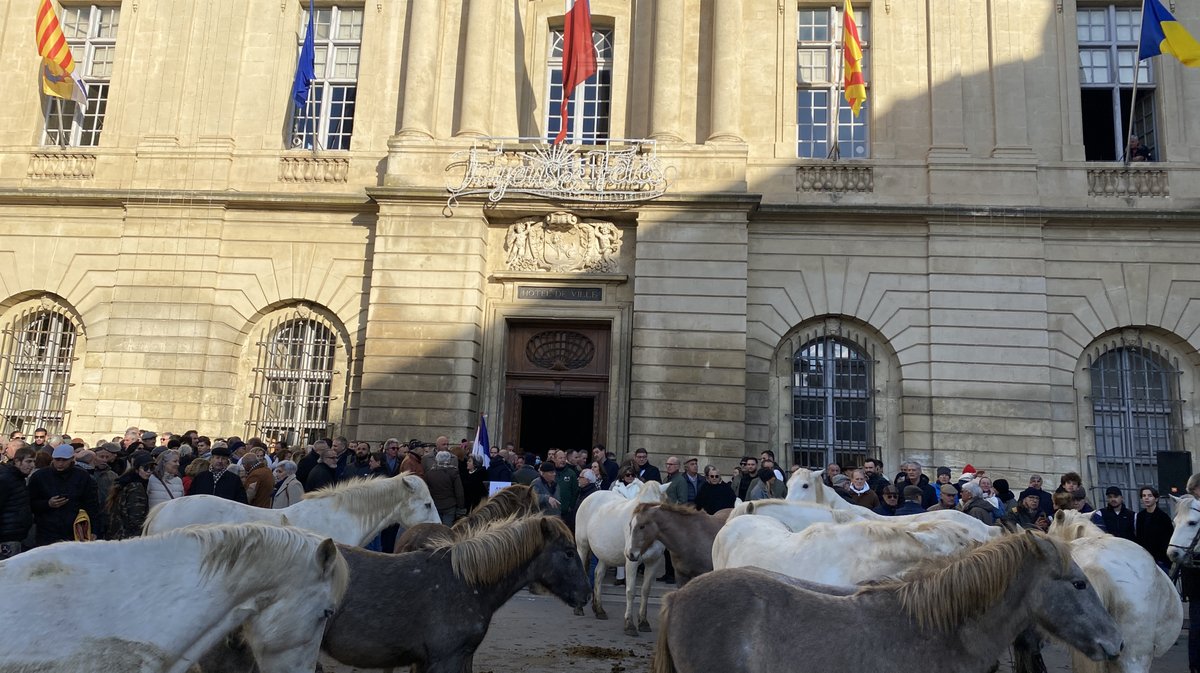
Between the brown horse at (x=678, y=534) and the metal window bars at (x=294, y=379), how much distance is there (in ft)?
37.0

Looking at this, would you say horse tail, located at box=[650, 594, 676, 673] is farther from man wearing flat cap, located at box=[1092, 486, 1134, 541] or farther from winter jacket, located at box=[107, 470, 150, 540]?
man wearing flat cap, located at box=[1092, 486, 1134, 541]

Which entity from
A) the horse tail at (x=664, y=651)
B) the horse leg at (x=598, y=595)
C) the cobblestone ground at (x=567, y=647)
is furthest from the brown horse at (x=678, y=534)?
the horse tail at (x=664, y=651)

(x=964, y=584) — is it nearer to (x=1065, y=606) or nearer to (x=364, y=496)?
(x=1065, y=606)

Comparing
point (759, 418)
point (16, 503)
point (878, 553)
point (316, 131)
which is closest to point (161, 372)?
point (316, 131)

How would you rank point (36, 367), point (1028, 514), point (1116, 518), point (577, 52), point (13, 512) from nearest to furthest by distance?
point (13, 512) → point (1116, 518) → point (1028, 514) → point (577, 52) → point (36, 367)

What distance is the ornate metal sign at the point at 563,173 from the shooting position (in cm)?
1859

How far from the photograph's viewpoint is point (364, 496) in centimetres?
880

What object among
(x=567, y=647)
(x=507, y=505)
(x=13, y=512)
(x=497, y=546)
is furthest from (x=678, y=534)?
(x=13, y=512)

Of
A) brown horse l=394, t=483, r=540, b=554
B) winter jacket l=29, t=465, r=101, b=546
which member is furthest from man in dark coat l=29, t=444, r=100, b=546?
brown horse l=394, t=483, r=540, b=554

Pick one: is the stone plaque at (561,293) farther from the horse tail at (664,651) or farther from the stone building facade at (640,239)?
the horse tail at (664,651)

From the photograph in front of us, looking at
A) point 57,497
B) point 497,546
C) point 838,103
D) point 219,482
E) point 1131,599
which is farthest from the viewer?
point 838,103

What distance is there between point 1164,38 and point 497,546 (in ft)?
58.4

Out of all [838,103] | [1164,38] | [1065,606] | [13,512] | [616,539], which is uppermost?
[1164,38]

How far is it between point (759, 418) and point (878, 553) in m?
12.2
